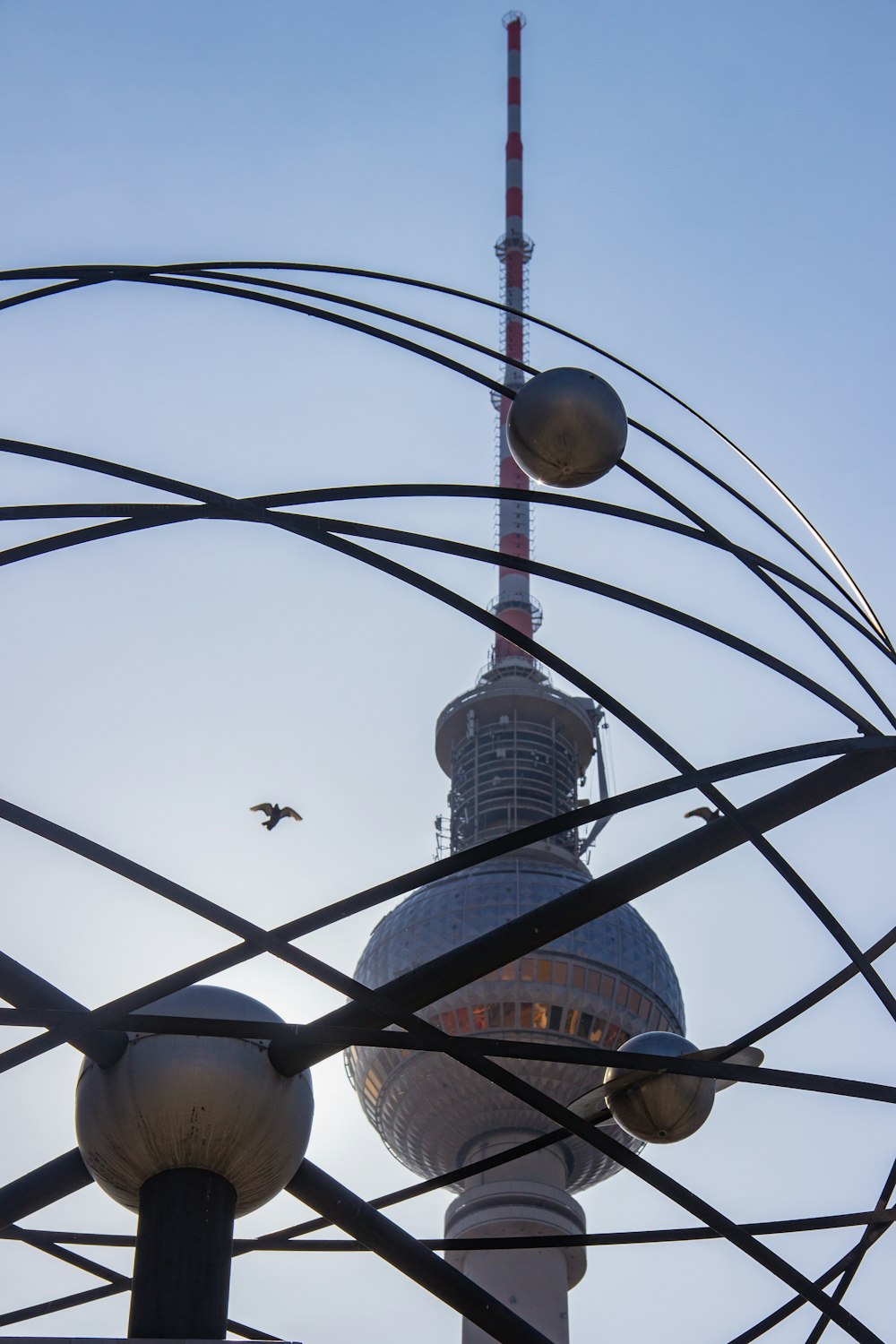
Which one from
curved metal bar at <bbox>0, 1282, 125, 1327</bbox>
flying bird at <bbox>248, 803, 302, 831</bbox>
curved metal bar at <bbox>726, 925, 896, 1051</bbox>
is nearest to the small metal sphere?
curved metal bar at <bbox>726, 925, 896, 1051</bbox>

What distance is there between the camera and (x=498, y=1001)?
247 ft

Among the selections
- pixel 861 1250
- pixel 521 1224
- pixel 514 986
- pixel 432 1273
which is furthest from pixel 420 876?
pixel 521 1224

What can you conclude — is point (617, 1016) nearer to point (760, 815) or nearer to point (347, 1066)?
point (347, 1066)

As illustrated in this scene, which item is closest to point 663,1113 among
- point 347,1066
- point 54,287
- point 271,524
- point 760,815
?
point 760,815

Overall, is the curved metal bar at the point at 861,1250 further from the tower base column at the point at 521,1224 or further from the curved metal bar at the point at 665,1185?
the tower base column at the point at 521,1224

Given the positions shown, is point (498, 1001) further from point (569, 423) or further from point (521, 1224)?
Answer: point (569, 423)

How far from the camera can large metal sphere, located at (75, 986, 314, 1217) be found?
605cm

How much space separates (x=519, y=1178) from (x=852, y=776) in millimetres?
74379

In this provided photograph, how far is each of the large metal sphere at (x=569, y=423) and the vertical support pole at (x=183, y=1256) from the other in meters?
3.29

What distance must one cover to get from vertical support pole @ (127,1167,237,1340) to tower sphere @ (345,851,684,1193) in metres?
67.3

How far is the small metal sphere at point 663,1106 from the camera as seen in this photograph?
26.0 ft

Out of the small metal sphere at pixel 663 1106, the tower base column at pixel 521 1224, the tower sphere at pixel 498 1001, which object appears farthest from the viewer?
the tower base column at pixel 521 1224

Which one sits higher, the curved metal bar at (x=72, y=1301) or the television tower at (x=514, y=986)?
the television tower at (x=514, y=986)

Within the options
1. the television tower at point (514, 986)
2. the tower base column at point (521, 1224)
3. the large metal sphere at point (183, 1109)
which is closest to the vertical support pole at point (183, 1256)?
the large metal sphere at point (183, 1109)
